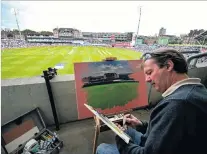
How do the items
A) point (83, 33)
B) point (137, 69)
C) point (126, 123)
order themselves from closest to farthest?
point (126, 123) → point (137, 69) → point (83, 33)

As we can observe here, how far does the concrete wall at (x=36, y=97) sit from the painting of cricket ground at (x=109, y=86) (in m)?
0.31

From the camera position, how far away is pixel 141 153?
2.33 ft

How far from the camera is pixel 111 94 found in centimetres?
185

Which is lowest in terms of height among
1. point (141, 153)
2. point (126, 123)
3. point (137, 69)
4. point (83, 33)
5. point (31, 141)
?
point (31, 141)

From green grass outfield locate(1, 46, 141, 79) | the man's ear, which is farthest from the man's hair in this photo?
green grass outfield locate(1, 46, 141, 79)

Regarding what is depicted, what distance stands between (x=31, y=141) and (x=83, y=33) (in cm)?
5878

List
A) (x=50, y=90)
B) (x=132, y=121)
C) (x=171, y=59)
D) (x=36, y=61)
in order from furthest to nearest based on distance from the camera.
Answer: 1. (x=36, y=61)
2. (x=50, y=90)
3. (x=132, y=121)
4. (x=171, y=59)

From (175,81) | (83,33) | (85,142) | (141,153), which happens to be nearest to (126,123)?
(141,153)

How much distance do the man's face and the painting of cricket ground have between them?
0.97m

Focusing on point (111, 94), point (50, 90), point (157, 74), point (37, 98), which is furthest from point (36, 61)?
point (157, 74)

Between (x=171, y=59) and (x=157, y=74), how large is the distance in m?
0.11

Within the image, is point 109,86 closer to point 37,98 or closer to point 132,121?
point 132,121

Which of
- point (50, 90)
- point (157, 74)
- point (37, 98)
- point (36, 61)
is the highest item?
point (157, 74)

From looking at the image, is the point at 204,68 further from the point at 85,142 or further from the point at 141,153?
the point at 141,153
